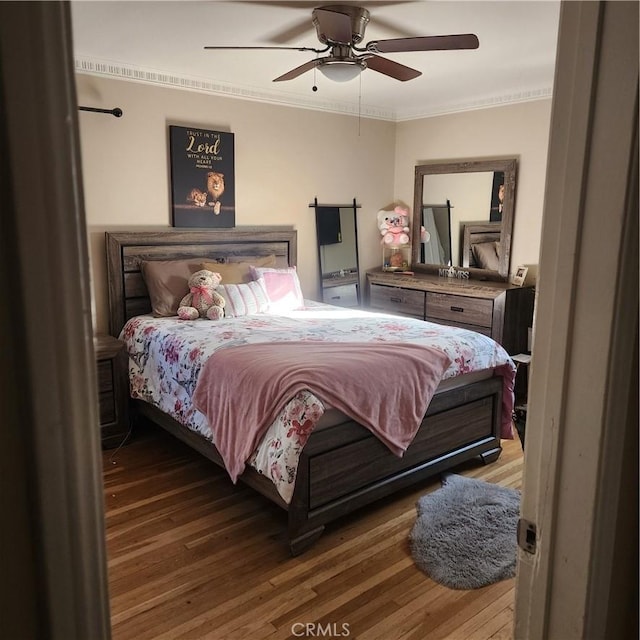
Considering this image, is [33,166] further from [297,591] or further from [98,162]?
[98,162]

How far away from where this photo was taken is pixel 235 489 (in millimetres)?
3096

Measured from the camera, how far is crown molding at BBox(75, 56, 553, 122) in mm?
3717

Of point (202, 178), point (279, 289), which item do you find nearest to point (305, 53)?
point (202, 178)

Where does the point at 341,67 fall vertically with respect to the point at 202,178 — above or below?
above

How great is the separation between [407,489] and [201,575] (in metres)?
1.22

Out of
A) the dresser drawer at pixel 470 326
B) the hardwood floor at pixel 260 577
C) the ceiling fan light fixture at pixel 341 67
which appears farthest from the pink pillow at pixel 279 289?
the ceiling fan light fixture at pixel 341 67

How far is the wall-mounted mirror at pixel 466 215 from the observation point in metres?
4.71

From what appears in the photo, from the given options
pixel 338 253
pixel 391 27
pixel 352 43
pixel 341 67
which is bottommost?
pixel 338 253

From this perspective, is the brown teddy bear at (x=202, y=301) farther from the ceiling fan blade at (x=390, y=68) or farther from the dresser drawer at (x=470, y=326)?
the dresser drawer at (x=470, y=326)

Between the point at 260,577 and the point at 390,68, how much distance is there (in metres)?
2.55

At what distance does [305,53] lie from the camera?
349cm

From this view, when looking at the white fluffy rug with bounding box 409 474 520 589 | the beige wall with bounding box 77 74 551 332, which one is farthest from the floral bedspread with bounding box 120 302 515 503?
the white fluffy rug with bounding box 409 474 520 589

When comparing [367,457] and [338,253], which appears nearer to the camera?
[367,457]

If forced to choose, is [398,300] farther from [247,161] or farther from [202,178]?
[202,178]
